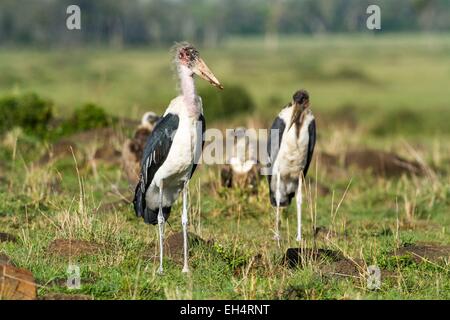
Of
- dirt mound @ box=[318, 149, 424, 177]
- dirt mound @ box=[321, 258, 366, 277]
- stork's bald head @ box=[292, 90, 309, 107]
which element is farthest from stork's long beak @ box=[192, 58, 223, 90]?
dirt mound @ box=[318, 149, 424, 177]

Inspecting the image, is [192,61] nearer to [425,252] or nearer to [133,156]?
[425,252]

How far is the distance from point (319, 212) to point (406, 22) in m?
88.2

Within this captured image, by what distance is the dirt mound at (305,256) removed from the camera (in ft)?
19.7

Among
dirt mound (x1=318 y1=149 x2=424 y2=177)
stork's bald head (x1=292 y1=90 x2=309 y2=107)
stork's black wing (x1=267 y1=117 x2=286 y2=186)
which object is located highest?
stork's bald head (x1=292 y1=90 x2=309 y2=107)

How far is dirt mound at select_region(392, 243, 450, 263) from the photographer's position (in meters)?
6.36

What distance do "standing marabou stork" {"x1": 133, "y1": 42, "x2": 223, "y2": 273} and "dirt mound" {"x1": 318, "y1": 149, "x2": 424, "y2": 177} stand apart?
5.06 m

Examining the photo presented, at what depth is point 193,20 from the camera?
85.6 m

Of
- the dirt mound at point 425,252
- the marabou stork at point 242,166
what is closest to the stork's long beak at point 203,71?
the dirt mound at point 425,252

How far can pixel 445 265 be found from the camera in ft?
20.3

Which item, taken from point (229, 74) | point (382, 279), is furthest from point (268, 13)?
point (382, 279)

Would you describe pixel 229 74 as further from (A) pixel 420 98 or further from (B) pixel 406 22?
(B) pixel 406 22

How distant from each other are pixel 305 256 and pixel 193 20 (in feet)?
265

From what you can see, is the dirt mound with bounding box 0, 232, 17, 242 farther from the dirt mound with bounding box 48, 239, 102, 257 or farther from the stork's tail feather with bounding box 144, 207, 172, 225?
the stork's tail feather with bounding box 144, 207, 172, 225

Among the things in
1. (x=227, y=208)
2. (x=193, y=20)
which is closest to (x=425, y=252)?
(x=227, y=208)
